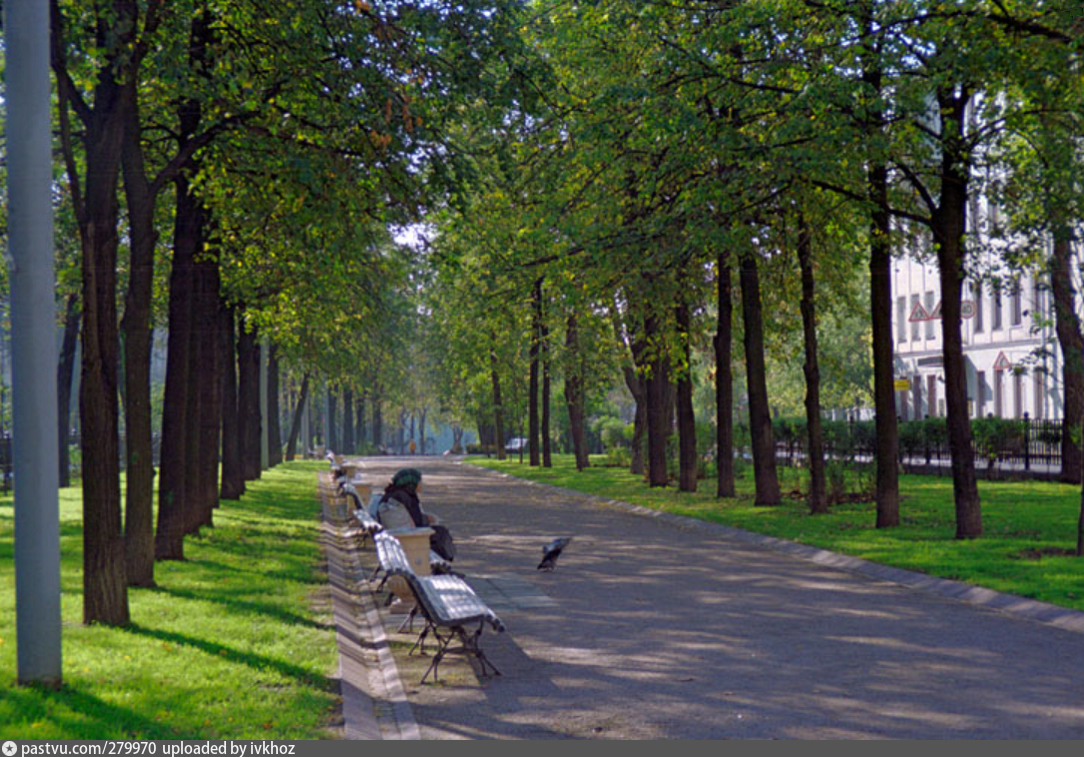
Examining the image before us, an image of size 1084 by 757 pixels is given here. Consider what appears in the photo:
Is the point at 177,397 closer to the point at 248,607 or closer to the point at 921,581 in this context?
the point at 248,607

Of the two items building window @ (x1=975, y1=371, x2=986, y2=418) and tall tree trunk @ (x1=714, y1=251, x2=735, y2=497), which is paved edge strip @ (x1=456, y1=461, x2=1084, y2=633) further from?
building window @ (x1=975, y1=371, x2=986, y2=418)

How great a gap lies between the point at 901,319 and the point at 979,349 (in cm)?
965

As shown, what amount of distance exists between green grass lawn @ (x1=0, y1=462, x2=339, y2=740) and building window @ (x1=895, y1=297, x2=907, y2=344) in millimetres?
52626

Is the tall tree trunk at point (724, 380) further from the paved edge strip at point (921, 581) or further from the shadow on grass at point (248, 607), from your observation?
the shadow on grass at point (248, 607)

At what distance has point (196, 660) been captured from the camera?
9.52 meters

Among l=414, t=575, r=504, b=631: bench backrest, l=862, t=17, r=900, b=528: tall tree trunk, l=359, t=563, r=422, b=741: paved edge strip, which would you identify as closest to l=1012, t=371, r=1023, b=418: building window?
l=862, t=17, r=900, b=528: tall tree trunk

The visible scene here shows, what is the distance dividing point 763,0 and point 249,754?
1454cm

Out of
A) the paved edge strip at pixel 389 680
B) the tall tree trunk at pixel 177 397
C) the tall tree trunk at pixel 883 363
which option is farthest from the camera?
the tall tree trunk at pixel 883 363

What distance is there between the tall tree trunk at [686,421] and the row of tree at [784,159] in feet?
11.3

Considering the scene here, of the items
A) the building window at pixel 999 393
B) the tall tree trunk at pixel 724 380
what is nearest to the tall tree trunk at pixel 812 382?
the tall tree trunk at pixel 724 380

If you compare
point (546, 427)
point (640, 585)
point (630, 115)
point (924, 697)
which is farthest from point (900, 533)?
point (546, 427)

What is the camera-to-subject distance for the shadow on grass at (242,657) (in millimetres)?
8992

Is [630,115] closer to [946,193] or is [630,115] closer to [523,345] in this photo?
[946,193]

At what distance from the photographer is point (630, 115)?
2019 centimetres
